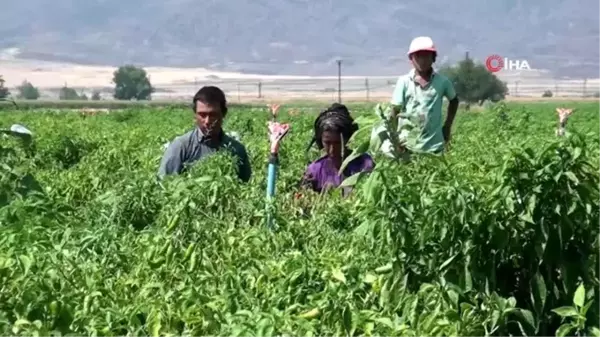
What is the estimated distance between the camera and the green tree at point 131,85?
355 ft

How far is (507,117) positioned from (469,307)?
18.6m

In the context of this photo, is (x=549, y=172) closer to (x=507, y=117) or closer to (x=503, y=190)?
(x=503, y=190)

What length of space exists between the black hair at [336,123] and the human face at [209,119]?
0.62 meters

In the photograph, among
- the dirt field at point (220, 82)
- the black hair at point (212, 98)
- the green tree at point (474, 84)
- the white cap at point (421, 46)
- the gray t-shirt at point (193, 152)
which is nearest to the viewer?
the gray t-shirt at point (193, 152)

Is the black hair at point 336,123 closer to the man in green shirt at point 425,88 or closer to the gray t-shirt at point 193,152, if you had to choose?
the gray t-shirt at point 193,152

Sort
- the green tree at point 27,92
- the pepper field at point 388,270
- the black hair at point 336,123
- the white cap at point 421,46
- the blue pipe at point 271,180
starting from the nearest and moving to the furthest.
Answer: the pepper field at point 388,270, the blue pipe at point 271,180, the black hair at point 336,123, the white cap at point 421,46, the green tree at point 27,92

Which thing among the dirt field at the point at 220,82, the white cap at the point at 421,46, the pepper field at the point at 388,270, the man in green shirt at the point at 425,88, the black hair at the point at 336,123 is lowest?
the dirt field at the point at 220,82

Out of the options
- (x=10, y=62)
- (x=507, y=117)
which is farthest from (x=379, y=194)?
(x=10, y=62)

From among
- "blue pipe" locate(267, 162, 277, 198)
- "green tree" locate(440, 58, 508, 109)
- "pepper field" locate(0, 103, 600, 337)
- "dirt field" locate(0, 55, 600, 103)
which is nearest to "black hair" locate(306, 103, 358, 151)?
"blue pipe" locate(267, 162, 277, 198)

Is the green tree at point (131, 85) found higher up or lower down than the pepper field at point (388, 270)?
lower down

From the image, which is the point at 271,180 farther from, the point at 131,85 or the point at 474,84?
the point at 131,85

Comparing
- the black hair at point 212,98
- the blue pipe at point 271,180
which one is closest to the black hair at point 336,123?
the black hair at point 212,98

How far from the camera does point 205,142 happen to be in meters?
7.67

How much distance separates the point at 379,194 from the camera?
444 centimetres
